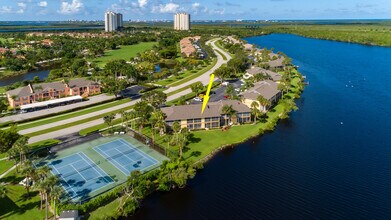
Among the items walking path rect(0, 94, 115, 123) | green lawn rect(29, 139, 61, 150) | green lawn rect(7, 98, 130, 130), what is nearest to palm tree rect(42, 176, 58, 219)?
green lawn rect(29, 139, 61, 150)

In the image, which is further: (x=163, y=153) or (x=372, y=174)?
(x=163, y=153)

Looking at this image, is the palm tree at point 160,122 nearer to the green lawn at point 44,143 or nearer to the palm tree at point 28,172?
the green lawn at point 44,143

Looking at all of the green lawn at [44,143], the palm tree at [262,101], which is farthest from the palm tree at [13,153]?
the palm tree at [262,101]

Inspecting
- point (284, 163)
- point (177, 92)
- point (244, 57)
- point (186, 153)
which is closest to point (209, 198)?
point (186, 153)

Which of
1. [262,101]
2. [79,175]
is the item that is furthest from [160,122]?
[262,101]

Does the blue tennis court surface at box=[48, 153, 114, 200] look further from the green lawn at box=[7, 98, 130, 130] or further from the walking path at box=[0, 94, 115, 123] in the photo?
the walking path at box=[0, 94, 115, 123]

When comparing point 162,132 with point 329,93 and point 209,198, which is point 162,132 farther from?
point 329,93
